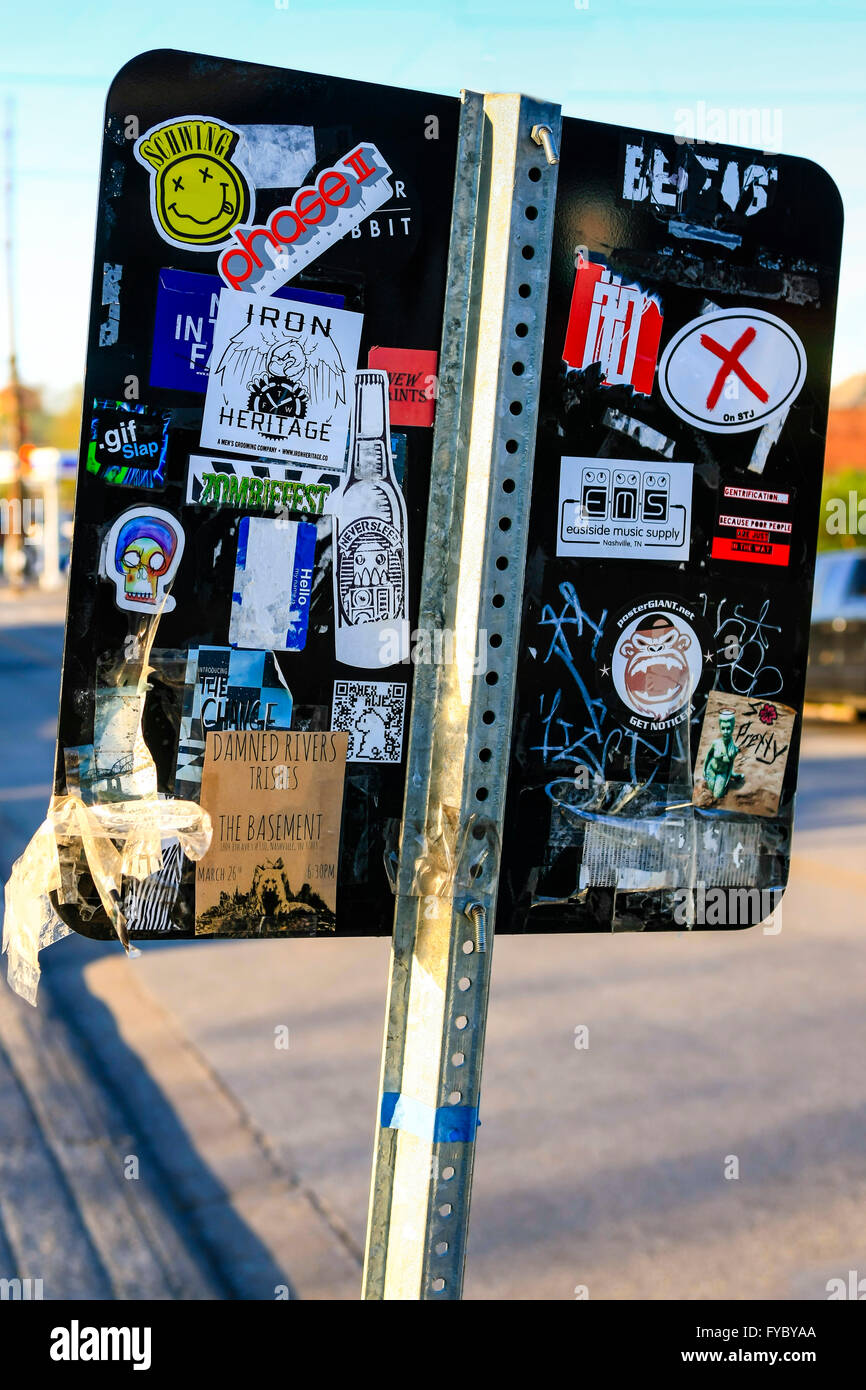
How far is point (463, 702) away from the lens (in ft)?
3.65

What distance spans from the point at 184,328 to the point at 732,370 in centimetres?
55

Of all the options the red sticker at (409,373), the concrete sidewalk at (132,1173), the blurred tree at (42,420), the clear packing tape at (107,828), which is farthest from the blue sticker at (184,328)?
the blurred tree at (42,420)

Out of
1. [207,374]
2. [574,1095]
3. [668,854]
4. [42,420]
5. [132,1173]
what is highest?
[42,420]

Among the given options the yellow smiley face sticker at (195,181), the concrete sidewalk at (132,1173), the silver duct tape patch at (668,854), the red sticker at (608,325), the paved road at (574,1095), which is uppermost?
the yellow smiley face sticker at (195,181)

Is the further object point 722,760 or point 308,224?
point 722,760

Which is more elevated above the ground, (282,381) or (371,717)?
(282,381)

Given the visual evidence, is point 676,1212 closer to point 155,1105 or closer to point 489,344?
point 155,1105

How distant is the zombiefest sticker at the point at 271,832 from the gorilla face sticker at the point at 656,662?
30cm

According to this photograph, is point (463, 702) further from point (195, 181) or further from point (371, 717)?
point (195, 181)

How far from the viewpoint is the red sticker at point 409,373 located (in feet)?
3.87

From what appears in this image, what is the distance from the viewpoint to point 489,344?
1.11 meters

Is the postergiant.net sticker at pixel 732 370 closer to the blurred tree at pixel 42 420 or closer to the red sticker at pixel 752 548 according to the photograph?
the red sticker at pixel 752 548

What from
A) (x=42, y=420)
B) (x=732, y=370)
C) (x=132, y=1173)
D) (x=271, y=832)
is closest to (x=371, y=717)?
(x=271, y=832)

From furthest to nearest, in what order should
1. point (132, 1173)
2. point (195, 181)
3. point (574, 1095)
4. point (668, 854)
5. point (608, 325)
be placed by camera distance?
point (574, 1095) → point (132, 1173) → point (668, 854) → point (608, 325) → point (195, 181)
